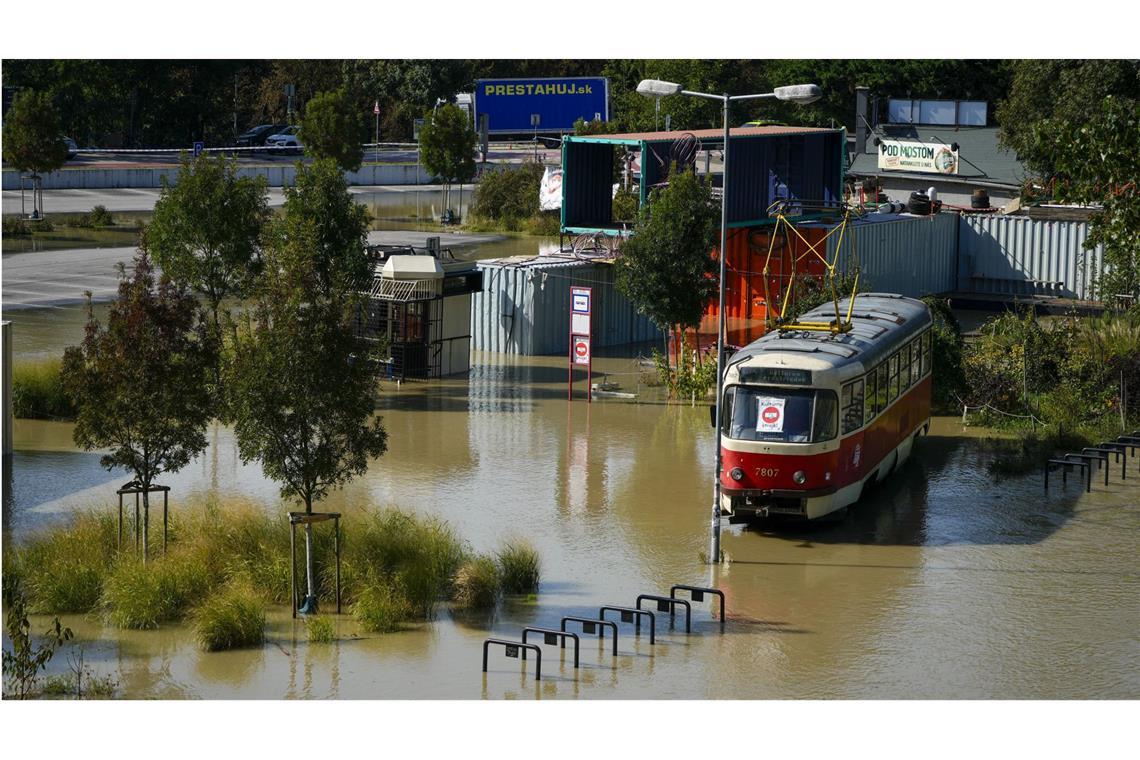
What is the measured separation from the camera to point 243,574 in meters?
18.7

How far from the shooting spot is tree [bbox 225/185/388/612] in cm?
1784

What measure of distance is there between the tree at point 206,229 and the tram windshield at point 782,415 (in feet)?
39.4

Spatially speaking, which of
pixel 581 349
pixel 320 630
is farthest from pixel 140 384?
pixel 581 349

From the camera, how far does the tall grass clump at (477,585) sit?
1831 cm

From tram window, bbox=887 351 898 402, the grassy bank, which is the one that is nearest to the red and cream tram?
tram window, bbox=887 351 898 402

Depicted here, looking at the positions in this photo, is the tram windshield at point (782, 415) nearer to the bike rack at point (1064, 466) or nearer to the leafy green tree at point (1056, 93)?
the bike rack at point (1064, 466)

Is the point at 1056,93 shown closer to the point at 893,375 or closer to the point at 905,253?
the point at 905,253

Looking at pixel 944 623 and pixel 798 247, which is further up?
pixel 798 247

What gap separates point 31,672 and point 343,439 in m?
4.63

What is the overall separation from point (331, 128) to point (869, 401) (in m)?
43.8

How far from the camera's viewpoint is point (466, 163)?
211 feet

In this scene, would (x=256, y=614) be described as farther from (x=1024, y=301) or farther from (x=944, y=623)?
(x=1024, y=301)

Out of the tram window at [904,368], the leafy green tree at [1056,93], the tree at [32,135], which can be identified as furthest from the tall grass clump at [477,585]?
the tree at [32,135]

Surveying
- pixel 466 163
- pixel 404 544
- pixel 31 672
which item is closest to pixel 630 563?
pixel 404 544
